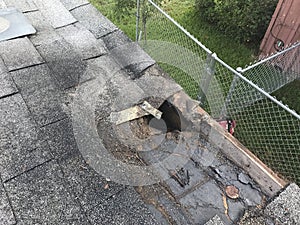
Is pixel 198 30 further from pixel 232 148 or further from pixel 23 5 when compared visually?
pixel 232 148

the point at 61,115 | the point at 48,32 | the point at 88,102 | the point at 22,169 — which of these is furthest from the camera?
the point at 48,32

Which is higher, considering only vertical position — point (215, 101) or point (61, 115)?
point (61, 115)

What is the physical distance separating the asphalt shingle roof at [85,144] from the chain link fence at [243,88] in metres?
0.77

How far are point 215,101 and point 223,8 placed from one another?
260cm

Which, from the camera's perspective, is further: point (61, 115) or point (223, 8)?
point (223, 8)

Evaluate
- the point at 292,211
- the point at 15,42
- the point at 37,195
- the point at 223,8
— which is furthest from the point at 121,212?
the point at 223,8

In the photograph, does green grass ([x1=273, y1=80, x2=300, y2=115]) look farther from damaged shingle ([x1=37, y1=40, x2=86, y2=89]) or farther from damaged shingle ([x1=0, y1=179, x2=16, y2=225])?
damaged shingle ([x1=0, y1=179, x2=16, y2=225])

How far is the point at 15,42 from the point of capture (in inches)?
126

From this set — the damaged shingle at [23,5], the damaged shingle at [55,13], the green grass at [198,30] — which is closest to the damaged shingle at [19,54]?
the damaged shingle at [55,13]

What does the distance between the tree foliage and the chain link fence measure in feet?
2.94

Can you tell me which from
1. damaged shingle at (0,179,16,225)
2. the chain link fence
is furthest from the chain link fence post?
damaged shingle at (0,179,16,225)

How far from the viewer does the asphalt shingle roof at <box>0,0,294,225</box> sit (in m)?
1.91

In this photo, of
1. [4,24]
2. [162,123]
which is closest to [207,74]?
[162,123]

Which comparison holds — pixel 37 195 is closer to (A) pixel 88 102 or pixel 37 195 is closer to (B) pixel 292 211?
(A) pixel 88 102
